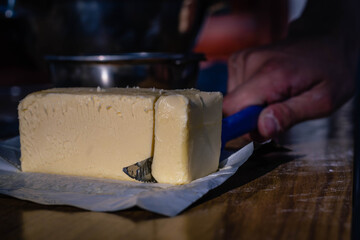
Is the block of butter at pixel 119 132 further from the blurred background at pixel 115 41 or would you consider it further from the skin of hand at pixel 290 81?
the skin of hand at pixel 290 81

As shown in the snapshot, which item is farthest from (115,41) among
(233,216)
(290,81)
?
(233,216)

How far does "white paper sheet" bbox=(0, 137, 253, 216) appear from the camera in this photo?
553mm

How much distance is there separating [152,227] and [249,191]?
0.20 meters

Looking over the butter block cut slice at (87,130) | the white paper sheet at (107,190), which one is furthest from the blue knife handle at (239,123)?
the butter block cut slice at (87,130)

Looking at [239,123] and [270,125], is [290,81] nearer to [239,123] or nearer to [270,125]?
[270,125]

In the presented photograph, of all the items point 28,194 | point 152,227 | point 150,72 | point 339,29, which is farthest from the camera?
point 339,29

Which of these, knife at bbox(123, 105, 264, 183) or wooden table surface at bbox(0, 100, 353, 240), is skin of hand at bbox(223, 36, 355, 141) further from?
wooden table surface at bbox(0, 100, 353, 240)

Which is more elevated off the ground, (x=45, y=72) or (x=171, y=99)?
(x=45, y=72)

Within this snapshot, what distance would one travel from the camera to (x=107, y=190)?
24.8 inches

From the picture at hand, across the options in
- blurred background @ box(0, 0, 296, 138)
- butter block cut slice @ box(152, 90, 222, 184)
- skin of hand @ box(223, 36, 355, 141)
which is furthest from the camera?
skin of hand @ box(223, 36, 355, 141)

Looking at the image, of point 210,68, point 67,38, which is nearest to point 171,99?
point 67,38

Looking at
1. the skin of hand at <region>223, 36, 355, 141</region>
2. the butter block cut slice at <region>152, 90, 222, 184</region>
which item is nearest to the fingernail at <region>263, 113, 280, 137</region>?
the skin of hand at <region>223, 36, 355, 141</region>

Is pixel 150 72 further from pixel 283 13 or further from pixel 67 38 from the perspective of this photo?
pixel 283 13

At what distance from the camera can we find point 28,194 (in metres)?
0.61
